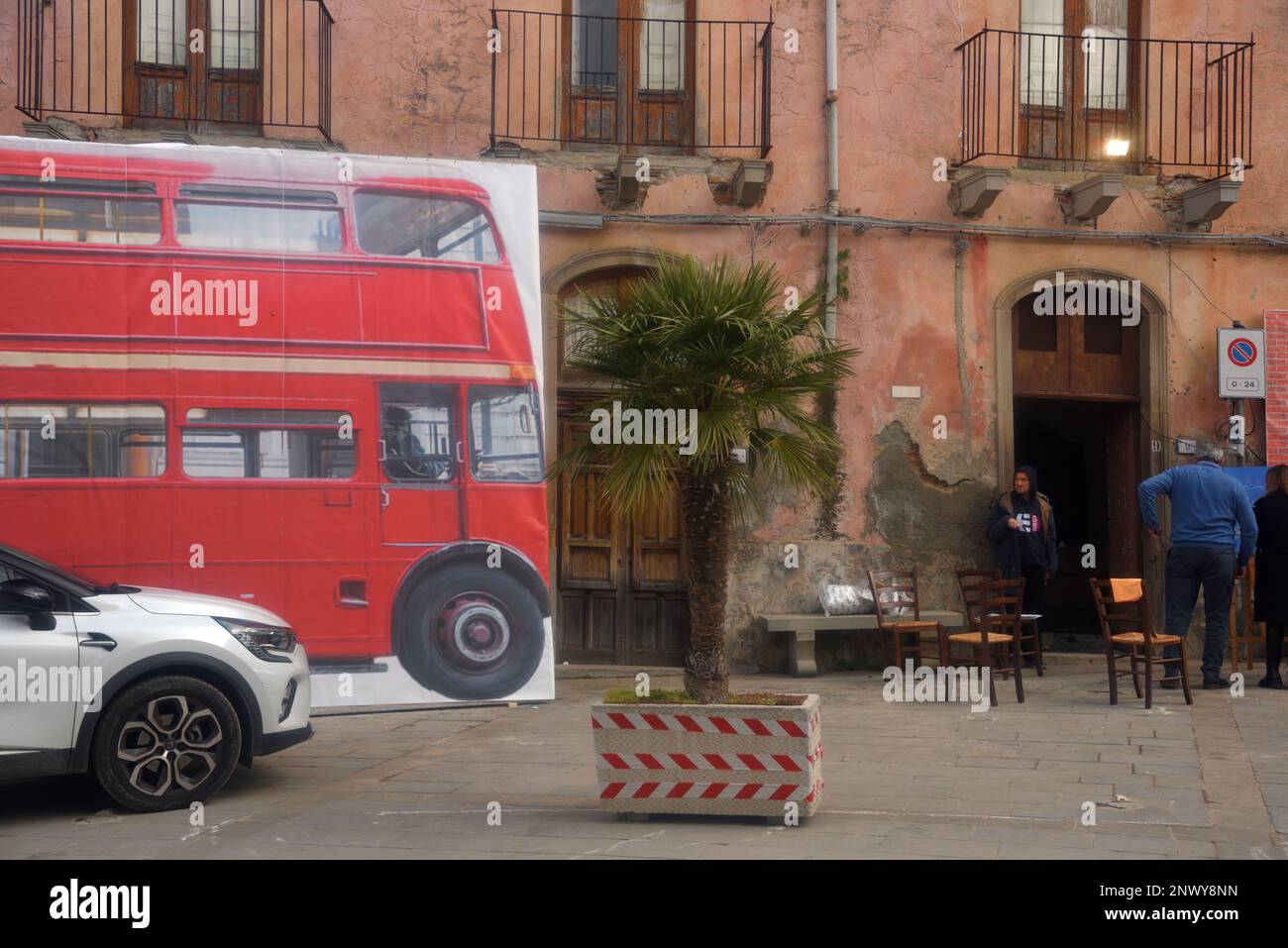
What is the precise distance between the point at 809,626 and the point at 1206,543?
355 centimetres

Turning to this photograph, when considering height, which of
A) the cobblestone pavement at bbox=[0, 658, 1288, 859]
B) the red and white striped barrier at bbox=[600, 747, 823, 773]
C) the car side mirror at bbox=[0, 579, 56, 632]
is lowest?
the cobblestone pavement at bbox=[0, 658, 1288, 859]

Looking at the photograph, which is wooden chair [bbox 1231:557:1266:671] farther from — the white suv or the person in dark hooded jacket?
the white suv

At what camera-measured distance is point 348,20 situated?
1344cm

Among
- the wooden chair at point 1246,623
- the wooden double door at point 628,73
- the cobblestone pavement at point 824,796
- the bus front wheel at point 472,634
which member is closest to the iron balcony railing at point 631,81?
the wooden double door at point 628,73

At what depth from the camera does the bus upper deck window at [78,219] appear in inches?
383

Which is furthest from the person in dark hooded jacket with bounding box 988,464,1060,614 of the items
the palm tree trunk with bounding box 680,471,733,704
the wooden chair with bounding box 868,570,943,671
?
the palm tree trunk with bounding box 680,471,733,704

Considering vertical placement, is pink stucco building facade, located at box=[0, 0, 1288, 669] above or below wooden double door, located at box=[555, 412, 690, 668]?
above

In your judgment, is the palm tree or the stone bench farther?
the stone bench

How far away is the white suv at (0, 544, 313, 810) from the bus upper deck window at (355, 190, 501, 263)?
3.79 meters

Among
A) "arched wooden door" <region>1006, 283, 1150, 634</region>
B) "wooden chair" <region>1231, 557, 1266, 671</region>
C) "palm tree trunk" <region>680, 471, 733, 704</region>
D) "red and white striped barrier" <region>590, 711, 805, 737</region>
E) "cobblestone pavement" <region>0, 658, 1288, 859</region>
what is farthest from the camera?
"arched wooden door" <region>1006, 283, 1150, 634</region>

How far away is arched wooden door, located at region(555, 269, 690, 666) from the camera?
44.7ft
